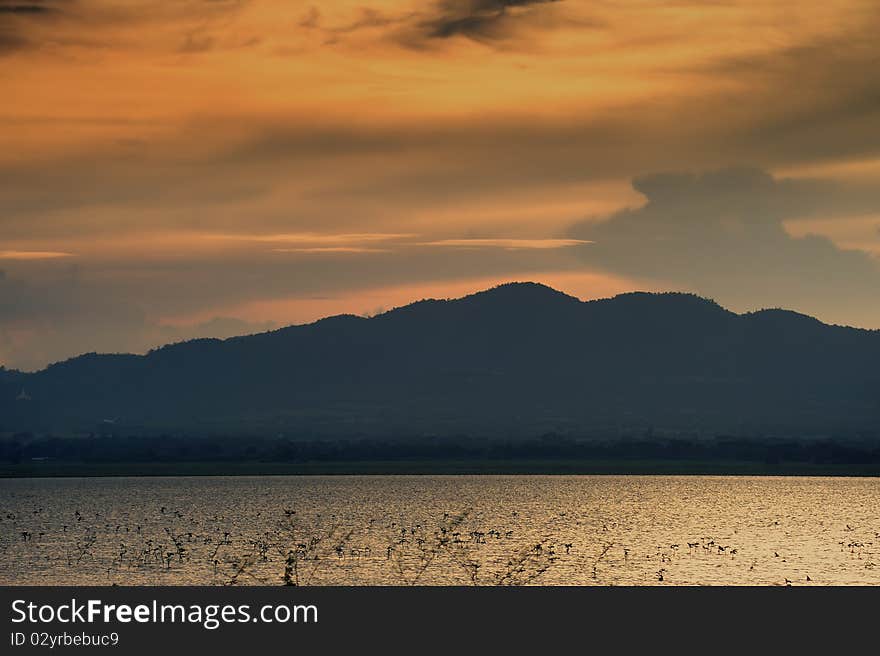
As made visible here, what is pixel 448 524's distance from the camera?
439 ft

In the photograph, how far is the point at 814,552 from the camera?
111 meters

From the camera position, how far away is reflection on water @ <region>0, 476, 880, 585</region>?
291 feet

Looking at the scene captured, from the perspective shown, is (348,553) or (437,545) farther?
(437,545)

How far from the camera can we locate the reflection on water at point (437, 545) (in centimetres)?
8856

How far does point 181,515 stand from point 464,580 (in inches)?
3193

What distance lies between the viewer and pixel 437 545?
107m
